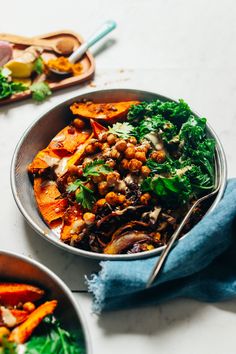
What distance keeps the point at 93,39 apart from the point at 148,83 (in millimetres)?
296

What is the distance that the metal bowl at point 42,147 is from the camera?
1224 millimetres

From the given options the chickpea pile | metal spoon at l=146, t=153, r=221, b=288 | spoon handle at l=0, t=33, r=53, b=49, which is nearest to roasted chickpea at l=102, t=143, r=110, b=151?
the chickpea pile

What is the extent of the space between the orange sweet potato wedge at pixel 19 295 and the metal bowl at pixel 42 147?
0.13 metres

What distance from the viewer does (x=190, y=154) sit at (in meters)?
1.38

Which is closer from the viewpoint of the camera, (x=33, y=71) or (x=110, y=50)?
(x=33, y=71)

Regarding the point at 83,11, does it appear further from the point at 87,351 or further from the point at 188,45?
the point at 87,351

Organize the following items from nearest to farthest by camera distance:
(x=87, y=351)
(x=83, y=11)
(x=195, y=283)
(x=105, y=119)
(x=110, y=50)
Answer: (x=87, y=351) → (x=195, y=283) → (x=105, y=119) → (x=110, y=50) → (x=83, y=11)

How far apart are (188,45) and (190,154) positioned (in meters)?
0.72

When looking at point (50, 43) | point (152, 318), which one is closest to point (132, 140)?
point (152, 318)

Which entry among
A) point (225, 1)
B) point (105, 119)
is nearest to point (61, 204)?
point (105, 119)

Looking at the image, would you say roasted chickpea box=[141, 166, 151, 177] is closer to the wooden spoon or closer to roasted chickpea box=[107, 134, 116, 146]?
roasted chickpea box=[107, 134, 116, 146]

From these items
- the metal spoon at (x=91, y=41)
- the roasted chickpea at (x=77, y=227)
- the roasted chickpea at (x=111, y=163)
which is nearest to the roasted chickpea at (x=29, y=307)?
the roasted chickpea at (x=77, y=227)

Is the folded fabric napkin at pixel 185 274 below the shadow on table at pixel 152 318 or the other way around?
the other way around

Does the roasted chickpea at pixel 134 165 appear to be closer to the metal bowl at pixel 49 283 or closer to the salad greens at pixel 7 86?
the metal bowl at pixel 49 283
